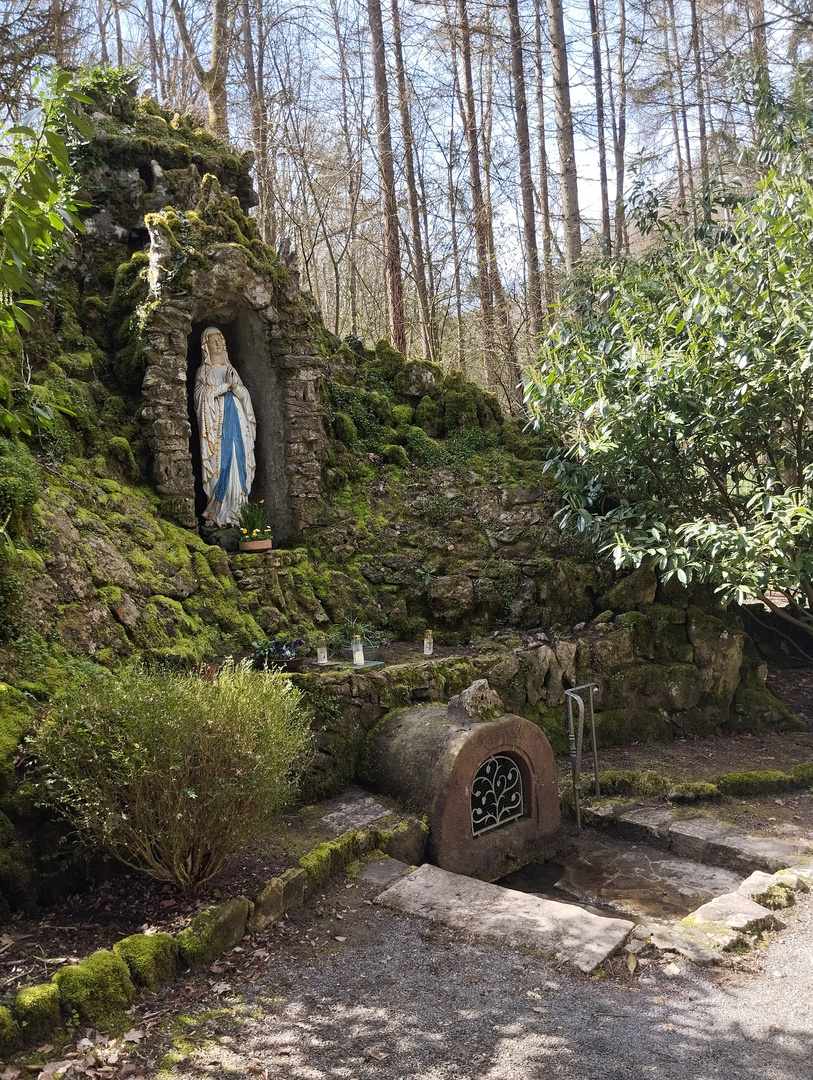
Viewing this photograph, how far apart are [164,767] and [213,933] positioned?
3.11 feet

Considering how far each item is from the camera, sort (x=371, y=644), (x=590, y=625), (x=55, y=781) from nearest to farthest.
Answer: (x=55, y=781), (x=371, y=644), (x=590, y=625)

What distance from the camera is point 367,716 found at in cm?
691

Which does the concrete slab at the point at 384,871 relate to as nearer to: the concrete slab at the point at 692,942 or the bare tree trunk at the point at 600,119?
the concrete slab at the point at 692,942

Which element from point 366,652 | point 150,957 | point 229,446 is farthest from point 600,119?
point 150,957

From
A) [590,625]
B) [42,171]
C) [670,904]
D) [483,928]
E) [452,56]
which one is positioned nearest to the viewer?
[42,171]

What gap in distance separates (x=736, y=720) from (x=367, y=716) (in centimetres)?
488

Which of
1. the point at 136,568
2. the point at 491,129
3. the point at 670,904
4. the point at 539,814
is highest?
the point at 491,129

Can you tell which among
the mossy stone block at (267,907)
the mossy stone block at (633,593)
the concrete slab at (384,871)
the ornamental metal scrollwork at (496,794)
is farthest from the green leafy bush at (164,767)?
the mossy stone block at (633,593)

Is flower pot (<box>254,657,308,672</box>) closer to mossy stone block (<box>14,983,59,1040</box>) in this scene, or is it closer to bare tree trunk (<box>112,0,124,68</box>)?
mossy stone block (<box>14,983,59,1040</box>)

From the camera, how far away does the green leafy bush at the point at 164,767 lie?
423cm

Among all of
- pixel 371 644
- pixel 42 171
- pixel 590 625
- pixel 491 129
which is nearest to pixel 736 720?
pixel 590 625

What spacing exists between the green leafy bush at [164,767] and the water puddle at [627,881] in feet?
8.66

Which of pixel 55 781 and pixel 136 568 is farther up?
pixel 136 568

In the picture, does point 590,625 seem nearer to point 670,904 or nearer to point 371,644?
point 371,644
